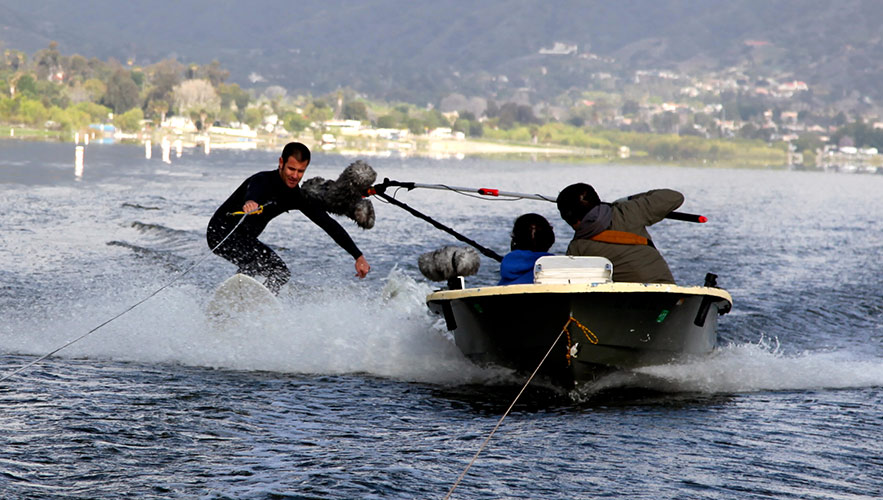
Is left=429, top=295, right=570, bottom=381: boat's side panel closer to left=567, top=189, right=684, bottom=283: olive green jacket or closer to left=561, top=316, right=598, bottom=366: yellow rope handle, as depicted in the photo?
left=561, top=316, right=598, bottom=366: yellow rope handle

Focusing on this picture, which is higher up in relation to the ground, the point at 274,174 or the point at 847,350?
the point at 274,174

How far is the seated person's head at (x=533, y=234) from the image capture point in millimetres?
10906

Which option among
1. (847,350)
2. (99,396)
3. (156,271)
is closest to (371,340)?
(99,396)

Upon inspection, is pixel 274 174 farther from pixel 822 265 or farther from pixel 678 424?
pixel 822 265

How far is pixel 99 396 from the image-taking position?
33.0 ft

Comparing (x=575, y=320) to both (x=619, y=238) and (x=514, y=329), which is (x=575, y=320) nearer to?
(x=514, y=329)

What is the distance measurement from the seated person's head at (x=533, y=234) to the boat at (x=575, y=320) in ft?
2.60

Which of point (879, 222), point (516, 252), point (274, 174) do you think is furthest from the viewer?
point (879, 222)

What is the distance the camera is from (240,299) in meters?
13.1

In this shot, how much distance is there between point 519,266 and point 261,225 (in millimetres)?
3776

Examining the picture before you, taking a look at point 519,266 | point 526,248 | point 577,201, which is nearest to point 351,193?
point 526,248

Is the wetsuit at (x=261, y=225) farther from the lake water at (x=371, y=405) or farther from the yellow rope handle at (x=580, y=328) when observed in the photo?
the yellow rope handle at (x=580, y=328)

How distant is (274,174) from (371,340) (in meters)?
2.24

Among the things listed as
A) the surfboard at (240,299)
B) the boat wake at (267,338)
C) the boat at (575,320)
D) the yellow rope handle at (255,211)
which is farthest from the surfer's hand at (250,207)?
the boat at (575,320)
